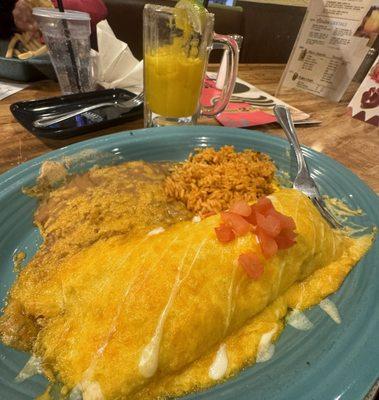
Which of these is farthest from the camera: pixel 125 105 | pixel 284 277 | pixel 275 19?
pixel 275 19

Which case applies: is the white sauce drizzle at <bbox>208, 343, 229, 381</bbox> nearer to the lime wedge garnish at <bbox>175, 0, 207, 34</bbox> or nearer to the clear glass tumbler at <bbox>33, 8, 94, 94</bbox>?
the lime wedge garnish at <bbox>175, 0, 207, 34</bbox>

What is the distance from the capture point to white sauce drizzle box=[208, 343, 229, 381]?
81 centimetres

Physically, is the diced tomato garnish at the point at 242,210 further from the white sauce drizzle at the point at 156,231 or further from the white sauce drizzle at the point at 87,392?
the white sauce drizzle at the point at 87,392

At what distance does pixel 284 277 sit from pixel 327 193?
0.57 m

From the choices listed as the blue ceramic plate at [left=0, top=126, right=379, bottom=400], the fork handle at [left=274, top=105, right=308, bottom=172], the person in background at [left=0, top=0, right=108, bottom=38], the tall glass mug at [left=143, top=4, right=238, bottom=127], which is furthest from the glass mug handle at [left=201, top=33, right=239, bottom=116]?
the person in background at [left=0, top=0, right=108, bottom=38]

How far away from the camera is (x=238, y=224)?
97 cm

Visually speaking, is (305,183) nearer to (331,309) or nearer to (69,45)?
(331,309)

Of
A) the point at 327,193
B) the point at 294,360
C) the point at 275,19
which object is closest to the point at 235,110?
the point at 327,193

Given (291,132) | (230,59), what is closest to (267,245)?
(291,132)

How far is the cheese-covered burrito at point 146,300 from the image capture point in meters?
0.76

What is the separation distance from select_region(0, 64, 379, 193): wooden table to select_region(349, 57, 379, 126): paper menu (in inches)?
2.0

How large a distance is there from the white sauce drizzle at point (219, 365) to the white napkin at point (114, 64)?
73.5 inches

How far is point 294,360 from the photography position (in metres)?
0.81

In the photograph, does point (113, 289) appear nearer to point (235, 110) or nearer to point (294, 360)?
point (294, 360)
